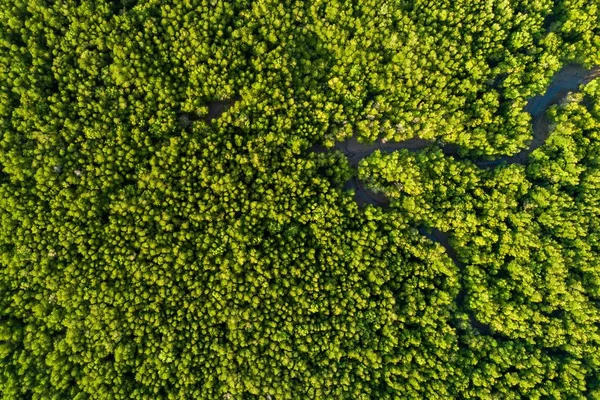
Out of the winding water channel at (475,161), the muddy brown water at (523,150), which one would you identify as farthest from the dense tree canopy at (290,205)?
the muddy brown water at (523,150)

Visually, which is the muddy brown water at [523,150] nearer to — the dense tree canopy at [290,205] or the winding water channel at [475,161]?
the winding water channel at [475,161]

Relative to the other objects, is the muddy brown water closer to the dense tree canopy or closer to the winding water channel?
the winding water channel

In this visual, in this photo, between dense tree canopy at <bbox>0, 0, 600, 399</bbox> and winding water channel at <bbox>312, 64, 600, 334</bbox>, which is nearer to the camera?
dense tree canopy at <bbox>0, 0, 600, 399</bbox>

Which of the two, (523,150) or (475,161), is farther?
(523,150)

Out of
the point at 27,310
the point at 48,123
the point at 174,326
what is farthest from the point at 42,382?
the point at 48,123

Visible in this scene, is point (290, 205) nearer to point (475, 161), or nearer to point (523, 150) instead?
point (475, 161)

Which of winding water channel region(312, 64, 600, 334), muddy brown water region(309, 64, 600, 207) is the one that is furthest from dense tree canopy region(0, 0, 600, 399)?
muddy brown water region(309, 64, 600, 207)

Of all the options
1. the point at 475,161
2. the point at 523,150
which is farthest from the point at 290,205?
the point at 523,150

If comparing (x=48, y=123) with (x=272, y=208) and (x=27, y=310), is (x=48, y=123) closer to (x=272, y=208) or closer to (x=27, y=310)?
(x=27, y=310)
